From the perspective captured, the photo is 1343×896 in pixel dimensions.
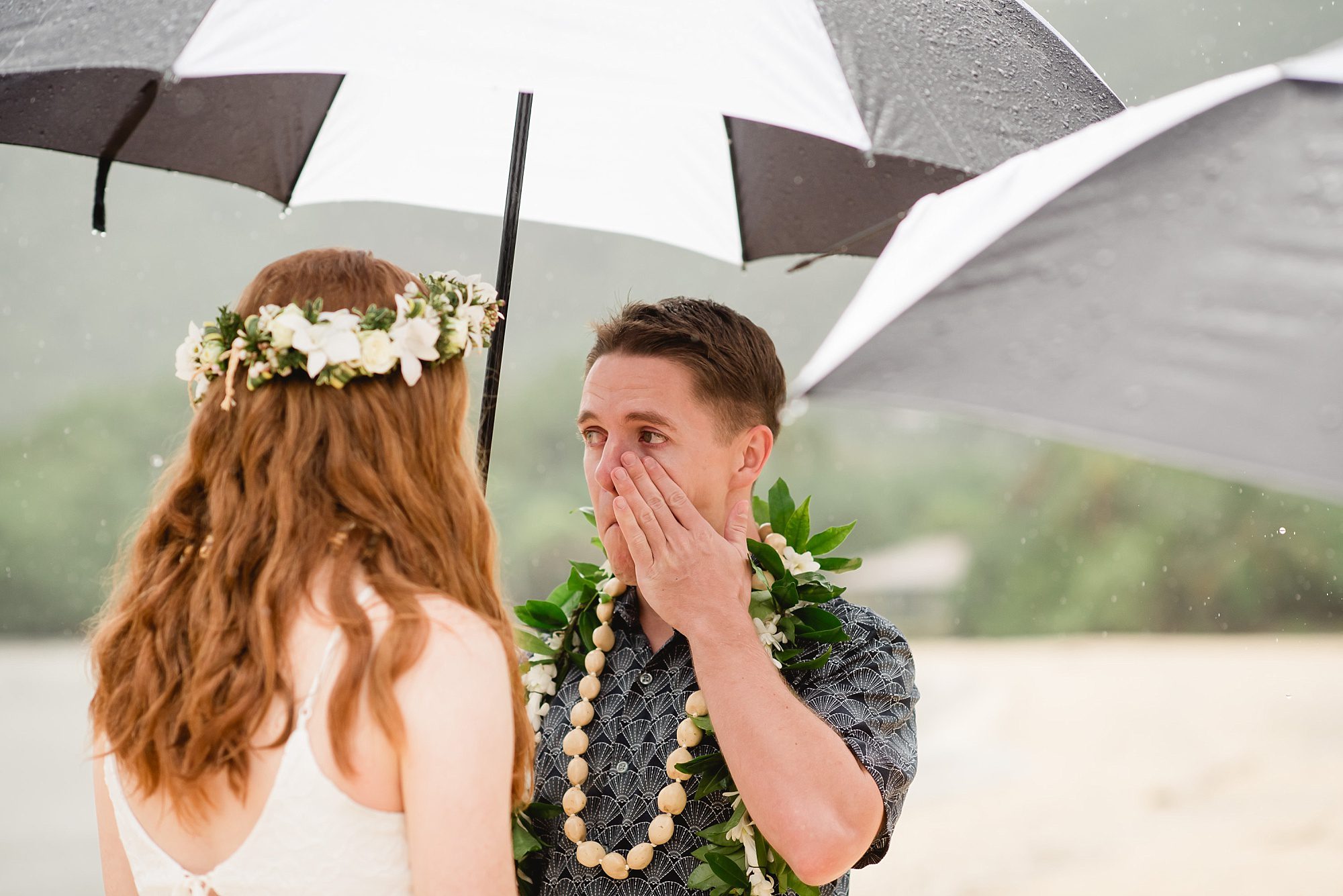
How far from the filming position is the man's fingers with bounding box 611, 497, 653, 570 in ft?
5.86

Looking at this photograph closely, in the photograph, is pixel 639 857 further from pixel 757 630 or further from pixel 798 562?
pixel 798 562

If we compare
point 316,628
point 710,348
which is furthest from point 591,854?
point 710,348

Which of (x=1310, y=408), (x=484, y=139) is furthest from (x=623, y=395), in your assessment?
(x=1310, y=408)

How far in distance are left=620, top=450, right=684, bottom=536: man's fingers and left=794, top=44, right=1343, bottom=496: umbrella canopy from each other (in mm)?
638

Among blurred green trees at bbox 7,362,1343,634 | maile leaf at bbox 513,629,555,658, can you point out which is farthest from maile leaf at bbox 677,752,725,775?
blurred green trees at bbox 7,362,1343,634

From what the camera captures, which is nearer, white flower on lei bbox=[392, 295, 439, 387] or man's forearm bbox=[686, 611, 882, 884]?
white flower on lei bbox=[392, 295, 439, 387]

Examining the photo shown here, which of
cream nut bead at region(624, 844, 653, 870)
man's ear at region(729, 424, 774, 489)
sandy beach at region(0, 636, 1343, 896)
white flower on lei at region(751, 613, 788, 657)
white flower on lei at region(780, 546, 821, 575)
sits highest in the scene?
man's ear at region(729, 424, 774, 489)

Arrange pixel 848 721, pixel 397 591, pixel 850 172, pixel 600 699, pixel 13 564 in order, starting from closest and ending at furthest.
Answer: pixel 397 591
pixel 848 721
pixel 600 699
pixel 850 172
pixel 13 564

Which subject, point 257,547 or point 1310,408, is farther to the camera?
point 257,547

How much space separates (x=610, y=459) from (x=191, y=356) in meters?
0.70

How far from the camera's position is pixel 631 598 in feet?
6.80

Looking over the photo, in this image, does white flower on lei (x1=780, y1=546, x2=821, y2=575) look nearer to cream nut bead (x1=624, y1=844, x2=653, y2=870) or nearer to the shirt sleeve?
the shirt sleeve

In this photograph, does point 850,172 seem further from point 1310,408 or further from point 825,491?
point 825,491

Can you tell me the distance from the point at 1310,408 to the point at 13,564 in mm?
17979
